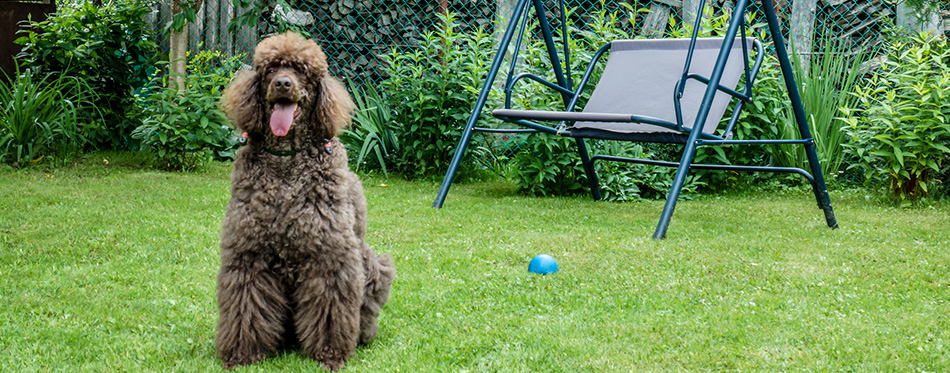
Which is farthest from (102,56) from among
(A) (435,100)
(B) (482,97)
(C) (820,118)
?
(C) (820,118)

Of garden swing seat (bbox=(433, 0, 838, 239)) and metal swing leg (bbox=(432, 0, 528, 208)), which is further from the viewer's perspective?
metal swing leg (bbox=(432, 0, 528, 208))

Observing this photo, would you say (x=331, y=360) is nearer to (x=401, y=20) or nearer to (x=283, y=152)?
(x=283, y=152)

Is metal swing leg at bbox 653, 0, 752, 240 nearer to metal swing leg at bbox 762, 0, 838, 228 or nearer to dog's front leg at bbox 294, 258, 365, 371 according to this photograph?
metal swing leg at bbox 762, 0, 838, 228

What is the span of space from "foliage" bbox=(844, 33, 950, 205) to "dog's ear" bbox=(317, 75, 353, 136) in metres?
3.79

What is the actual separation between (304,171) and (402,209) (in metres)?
2.43

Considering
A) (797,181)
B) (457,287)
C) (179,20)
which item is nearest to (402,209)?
(457,287)

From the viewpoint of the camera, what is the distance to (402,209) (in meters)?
4.48

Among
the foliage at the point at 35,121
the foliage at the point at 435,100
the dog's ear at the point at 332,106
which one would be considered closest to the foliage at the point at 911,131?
the foliage at the point at 435,100

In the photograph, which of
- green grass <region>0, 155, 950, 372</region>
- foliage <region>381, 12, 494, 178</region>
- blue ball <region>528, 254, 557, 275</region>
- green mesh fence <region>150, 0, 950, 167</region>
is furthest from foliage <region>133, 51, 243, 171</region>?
blue ball <region>528, 254, 557, 275</region>

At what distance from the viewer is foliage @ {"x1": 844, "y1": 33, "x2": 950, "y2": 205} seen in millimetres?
4656

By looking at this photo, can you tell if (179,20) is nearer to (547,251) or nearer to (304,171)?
(547,251)

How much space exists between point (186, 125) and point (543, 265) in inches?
139

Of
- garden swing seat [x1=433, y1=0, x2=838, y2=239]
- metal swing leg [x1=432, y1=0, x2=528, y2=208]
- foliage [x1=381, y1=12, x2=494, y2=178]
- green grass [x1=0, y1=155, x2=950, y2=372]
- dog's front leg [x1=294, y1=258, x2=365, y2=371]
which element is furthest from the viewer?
foliage [x1=381, y1=12, x2=494, y2=178]

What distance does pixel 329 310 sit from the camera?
2066 mm
